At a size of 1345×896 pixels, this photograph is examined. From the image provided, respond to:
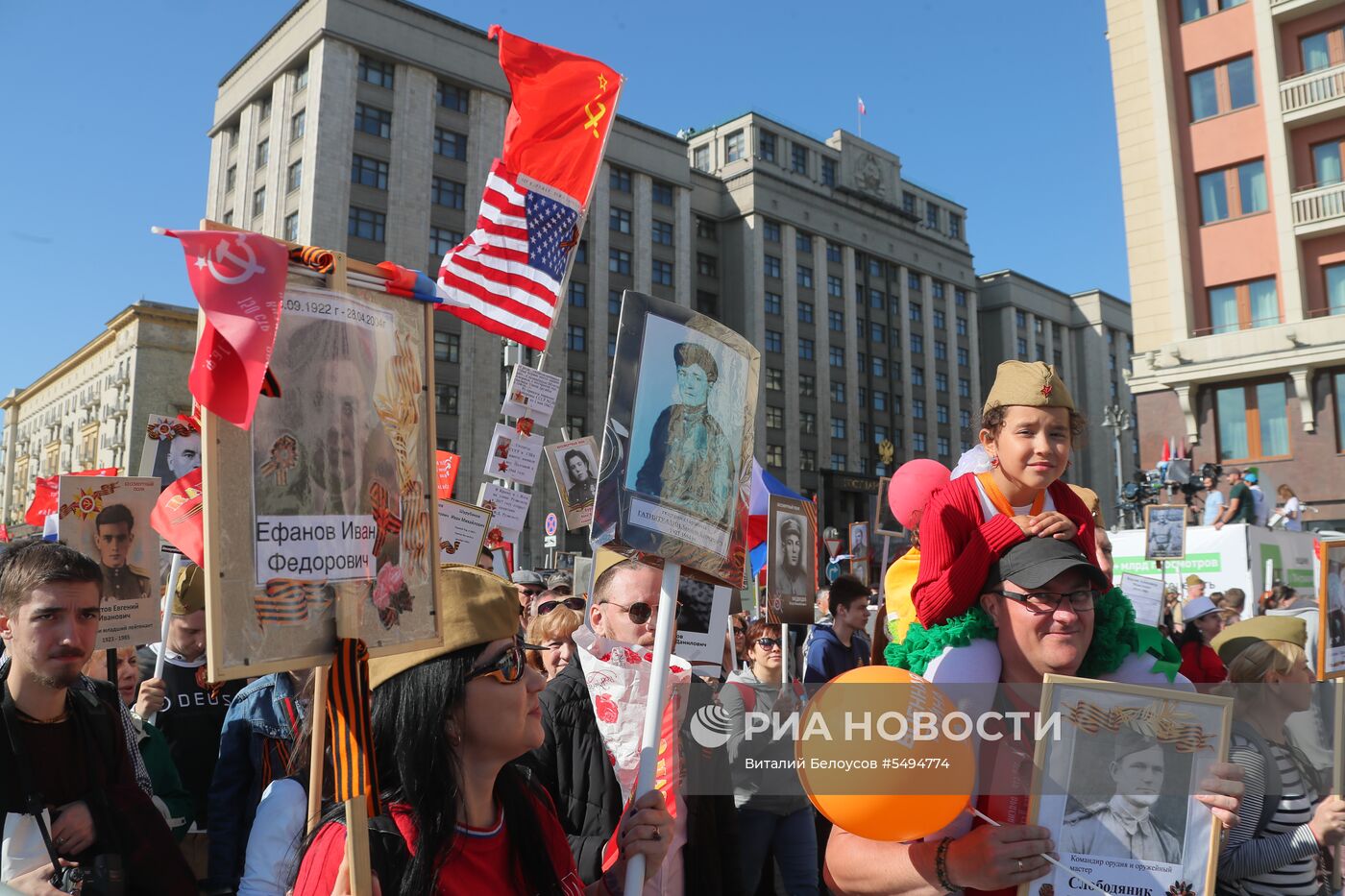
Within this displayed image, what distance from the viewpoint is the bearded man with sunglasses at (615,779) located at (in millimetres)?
3629

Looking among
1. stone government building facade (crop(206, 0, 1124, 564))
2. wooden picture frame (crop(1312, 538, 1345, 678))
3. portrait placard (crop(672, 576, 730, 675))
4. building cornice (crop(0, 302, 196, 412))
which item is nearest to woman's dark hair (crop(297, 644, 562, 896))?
portrait placard (crop(672, 576, 730, 675))

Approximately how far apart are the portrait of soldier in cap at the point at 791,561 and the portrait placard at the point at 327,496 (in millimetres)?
5182

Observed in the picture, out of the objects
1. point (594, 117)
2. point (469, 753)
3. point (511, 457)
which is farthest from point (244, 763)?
point (594, 117)

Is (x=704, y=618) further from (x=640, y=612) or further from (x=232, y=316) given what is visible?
(x=232, y=316)

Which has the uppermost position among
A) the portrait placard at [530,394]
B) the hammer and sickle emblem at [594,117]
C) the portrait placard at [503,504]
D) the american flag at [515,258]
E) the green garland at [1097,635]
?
the hammer and sickle emblem at [594,117]

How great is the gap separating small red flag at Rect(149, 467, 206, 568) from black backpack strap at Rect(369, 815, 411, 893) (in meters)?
2.15

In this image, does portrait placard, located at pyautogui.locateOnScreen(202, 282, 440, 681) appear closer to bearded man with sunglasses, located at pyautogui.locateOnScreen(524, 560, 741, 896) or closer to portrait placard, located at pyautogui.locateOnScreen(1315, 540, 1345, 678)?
bearded man with sunglasses, located at pyautogui.locateOnScreen(524, 560, 741, 896)

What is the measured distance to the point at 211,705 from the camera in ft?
17.2

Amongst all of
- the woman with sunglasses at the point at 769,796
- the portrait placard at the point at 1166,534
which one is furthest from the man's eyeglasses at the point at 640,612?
the portrait placard at the point at 1166,534

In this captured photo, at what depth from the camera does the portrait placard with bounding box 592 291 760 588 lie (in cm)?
293

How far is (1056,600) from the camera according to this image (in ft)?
8.36

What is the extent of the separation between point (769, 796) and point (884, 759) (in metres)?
2.35

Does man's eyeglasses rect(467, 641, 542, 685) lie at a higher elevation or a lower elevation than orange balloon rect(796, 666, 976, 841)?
higher

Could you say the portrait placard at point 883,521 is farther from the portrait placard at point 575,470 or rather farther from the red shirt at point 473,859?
the red shirt at point 473,859
